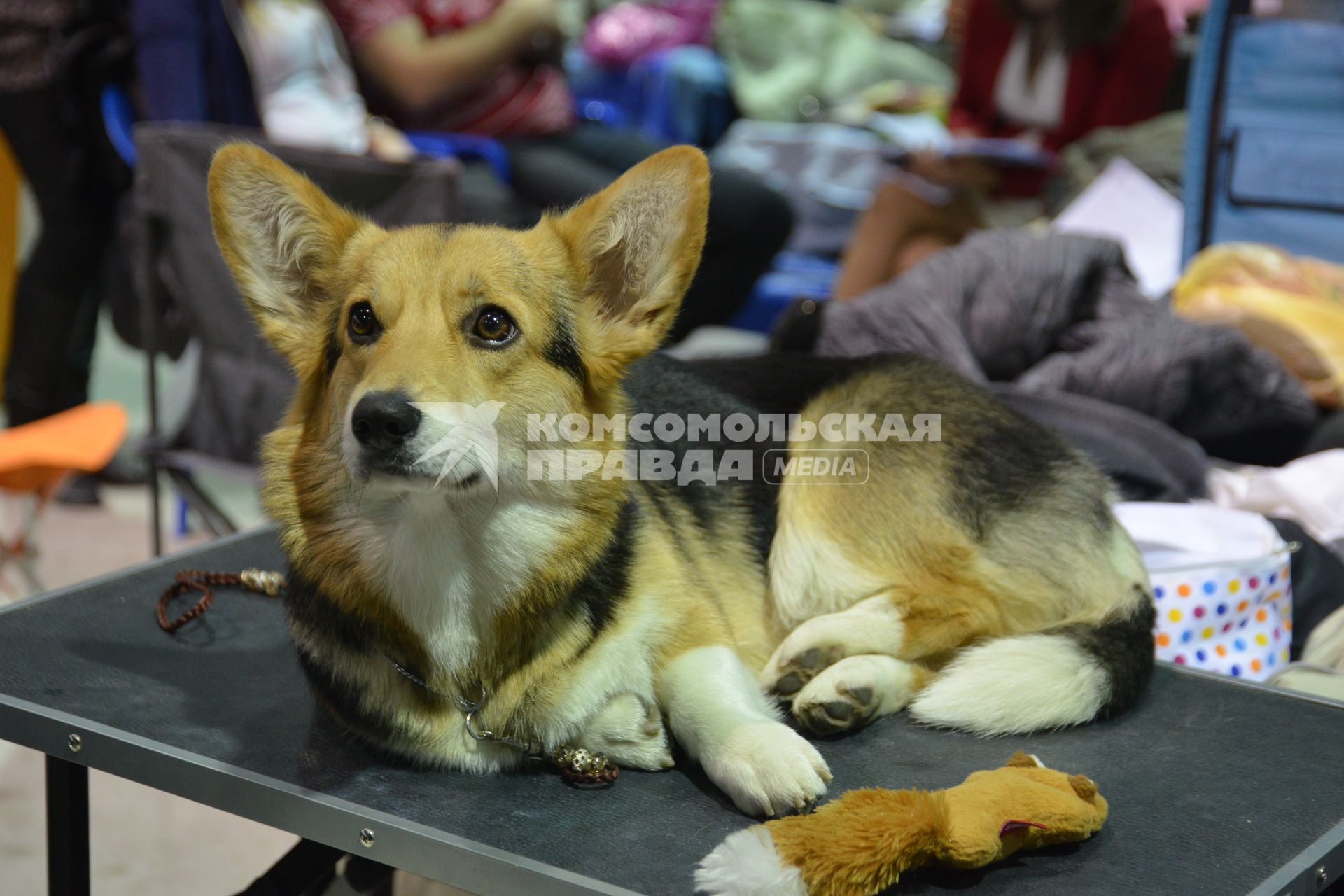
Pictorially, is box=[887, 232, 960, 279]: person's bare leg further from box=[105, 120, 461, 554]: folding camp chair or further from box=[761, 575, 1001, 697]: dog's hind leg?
box=[761, 575, 1001, 697]: dog's hind leg

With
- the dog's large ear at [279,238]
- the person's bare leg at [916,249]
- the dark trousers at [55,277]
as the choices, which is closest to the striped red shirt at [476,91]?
the dark trousers at [55,277]

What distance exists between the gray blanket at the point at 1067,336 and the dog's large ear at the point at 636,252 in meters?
1.26

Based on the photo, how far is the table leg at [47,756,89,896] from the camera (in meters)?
1.34

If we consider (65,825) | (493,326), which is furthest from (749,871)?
(65,825)

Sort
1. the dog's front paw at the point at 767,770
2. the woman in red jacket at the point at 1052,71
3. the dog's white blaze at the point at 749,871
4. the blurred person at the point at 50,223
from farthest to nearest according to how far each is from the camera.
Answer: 1. the woman in red jacket at the point at 1052,71
2. the blurred person at the point at 50,223
3. the dog's front paw at the point at 767,770
4. the dog's white blaze at the point at 749,871

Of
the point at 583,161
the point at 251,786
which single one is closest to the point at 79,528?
the point at 583,161

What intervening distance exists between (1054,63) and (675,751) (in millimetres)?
3955

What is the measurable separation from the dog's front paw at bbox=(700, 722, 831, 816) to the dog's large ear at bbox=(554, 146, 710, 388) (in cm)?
41

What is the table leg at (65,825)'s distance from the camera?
4.39 ft

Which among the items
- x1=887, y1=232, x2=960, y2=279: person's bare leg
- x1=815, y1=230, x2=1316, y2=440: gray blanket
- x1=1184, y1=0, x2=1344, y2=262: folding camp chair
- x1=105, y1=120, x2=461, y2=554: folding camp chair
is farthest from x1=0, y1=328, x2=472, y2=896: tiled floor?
x1=1184, y1=0, x2=1344, y2=262: folding camp chair

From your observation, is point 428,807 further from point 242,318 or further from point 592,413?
point 242,318

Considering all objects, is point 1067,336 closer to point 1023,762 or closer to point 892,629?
point 892,629

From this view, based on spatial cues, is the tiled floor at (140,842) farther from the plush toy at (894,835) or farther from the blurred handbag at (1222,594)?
the blurred handbag at (1222,594)

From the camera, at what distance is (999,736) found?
1370 millimetres
